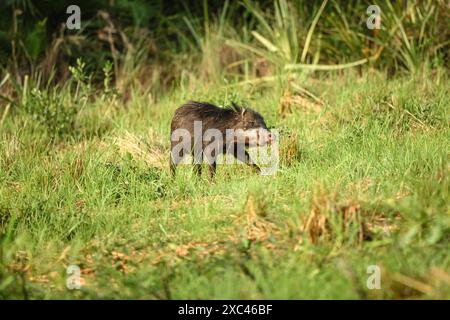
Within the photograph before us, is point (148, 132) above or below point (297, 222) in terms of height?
above

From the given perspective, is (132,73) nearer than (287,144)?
No

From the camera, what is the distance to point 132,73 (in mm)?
8984

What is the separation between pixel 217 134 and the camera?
19.0ft

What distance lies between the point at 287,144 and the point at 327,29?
136 inches

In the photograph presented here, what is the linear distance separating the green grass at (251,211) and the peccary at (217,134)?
16cm

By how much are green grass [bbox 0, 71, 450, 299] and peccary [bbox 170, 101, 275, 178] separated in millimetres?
161

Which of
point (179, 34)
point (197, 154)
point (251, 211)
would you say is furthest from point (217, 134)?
point (179, 34)

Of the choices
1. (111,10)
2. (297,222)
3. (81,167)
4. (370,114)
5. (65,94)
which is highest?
(111,10)

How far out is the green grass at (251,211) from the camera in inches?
142

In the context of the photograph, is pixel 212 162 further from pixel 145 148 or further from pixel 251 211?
pixel 251 211

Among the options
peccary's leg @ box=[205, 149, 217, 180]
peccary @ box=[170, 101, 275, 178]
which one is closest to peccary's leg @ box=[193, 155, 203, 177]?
peccary @ box=[170, 101, 275, 178]

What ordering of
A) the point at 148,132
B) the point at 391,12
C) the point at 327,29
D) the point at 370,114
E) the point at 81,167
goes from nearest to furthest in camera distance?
1. the point at 81,167
2. the point at 370,114
3. the point at 148,132
4. the point at 391,12
5. the point at 327,29
